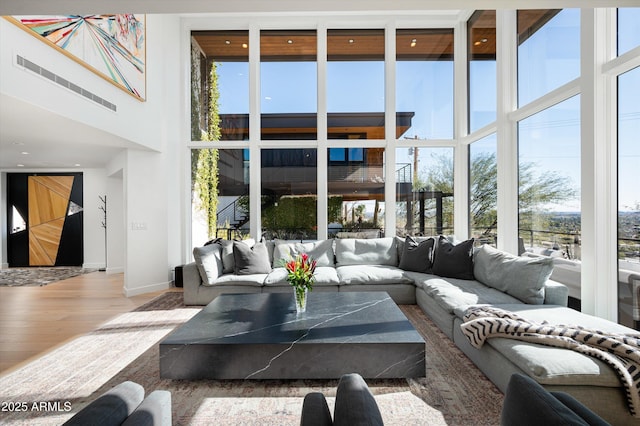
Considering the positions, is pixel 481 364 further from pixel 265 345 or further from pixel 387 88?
pixel 387 88

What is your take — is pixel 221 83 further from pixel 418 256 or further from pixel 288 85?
pixel 418 256

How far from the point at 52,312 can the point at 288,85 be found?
5.02 metres

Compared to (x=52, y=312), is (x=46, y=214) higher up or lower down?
higher up

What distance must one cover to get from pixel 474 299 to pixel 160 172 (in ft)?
16.4

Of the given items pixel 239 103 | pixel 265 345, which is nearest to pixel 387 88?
pixel 239 103

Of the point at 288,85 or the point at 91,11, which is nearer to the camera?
the point at 91,11

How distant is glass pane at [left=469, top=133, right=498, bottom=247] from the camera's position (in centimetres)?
489

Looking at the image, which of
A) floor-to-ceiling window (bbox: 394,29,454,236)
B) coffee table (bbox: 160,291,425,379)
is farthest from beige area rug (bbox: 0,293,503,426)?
floor-to-ceiling window (bbox: 394,29,454,236)

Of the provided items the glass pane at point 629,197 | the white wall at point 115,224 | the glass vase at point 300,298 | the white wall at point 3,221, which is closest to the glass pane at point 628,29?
the glass pane at point 629,197

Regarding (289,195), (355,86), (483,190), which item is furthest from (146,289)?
(483,190)

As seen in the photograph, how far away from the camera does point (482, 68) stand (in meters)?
5.15

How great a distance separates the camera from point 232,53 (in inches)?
235

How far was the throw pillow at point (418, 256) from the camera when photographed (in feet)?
15.0

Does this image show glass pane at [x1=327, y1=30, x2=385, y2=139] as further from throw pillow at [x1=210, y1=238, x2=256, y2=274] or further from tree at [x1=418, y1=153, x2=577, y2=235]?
throw pillow at [x1=210, y1=238, x2=256, y2=274]
